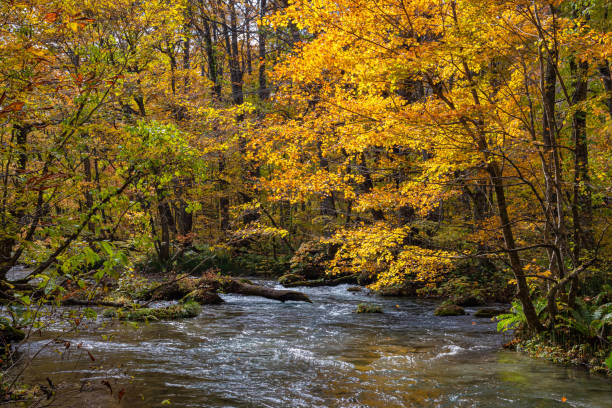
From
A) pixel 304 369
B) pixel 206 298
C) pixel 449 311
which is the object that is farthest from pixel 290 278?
pixel 304 369

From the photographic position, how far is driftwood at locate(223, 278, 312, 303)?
14.1 meters

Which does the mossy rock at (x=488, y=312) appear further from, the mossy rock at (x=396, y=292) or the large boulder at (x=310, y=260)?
the large boulder at (x=310, y=260)

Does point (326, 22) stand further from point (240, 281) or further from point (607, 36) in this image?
point (240, 281)

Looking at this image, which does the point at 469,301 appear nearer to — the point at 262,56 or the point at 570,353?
the point at 570,353

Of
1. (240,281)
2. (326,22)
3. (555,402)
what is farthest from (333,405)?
(240,281)

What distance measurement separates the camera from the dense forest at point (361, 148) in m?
4.09

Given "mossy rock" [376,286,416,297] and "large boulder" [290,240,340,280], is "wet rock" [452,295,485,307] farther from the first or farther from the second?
"large boulder" [290,240,340,280]

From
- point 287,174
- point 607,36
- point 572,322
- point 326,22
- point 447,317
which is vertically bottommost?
point 447,317

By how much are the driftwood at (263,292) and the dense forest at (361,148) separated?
2.9 inches

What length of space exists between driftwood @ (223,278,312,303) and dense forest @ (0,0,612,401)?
0.24 feet

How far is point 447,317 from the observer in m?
11.6

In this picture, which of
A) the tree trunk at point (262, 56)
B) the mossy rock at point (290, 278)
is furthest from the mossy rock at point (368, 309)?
the tree trunk at point (262, 56)

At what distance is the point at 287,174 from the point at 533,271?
788cm

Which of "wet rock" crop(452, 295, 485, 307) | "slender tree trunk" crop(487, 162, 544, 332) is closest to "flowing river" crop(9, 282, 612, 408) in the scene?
"slender tree trunk" crop(487, 162, 544, 332)
